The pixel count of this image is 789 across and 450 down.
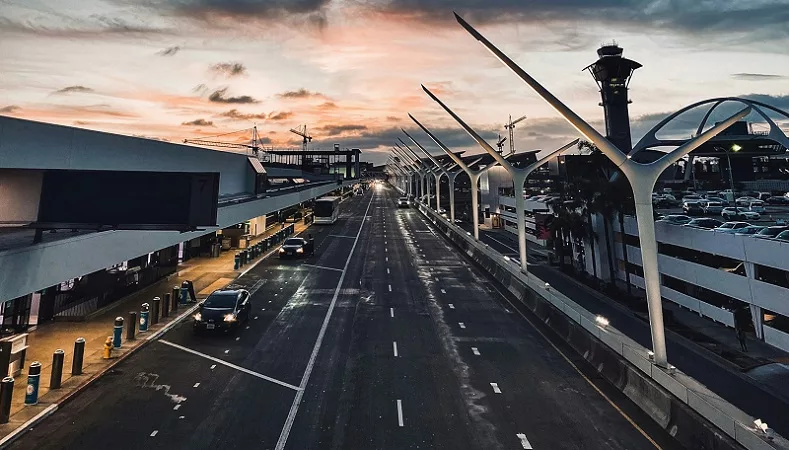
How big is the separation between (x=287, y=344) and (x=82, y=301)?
11803 millimetres

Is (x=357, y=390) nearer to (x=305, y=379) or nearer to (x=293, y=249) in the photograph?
(x=305, y=379)

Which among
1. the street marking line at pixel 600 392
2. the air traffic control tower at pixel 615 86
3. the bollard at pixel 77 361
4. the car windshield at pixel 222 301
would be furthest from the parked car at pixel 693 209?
the air traffic control tower at pixel 615 86

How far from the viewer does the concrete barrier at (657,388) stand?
969 centimetres

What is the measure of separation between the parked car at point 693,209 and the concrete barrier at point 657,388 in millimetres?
37616

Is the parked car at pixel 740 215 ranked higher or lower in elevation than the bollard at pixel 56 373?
higher

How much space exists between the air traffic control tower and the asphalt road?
118305mm

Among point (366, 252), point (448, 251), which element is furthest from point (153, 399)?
point (448, 251)

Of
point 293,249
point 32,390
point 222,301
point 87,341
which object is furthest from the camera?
point 293,249

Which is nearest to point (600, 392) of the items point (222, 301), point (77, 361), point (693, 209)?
point (222, 301)

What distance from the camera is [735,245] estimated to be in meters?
22.0

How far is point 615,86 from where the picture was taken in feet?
394

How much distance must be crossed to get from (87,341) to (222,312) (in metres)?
5.58

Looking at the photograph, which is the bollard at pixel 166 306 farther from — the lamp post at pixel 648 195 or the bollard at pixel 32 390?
the lamp post at pixel 648 195

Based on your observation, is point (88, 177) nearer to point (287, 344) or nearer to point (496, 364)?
point (287, 344)
